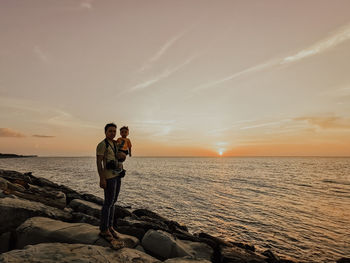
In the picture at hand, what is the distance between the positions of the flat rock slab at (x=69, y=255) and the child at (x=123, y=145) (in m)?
2.25

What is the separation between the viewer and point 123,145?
565cm

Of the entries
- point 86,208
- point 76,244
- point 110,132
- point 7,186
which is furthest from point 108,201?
point 7,186

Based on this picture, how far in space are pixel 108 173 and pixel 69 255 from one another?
1.93m

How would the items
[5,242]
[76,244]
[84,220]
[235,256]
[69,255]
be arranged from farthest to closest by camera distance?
[84,220] < [235,256] < [5,242] < [76,244] < [69,255]

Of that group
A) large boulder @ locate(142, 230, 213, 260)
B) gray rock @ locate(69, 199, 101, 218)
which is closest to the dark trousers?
large boulder @ locate(142, 230, 213, 260)

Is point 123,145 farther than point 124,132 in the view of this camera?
No

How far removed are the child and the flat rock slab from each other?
225 cm

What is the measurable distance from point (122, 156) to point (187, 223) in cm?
1097

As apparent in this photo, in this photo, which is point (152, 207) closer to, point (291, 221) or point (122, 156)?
point (291, 221)

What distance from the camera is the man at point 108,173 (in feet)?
16.6

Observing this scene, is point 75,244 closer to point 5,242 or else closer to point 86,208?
point 5,242

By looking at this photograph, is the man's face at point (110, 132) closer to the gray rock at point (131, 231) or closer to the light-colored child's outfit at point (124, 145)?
the light-colored child's outfit at point (124, 145)

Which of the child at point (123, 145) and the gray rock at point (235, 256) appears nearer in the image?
the child at point (123, 145)

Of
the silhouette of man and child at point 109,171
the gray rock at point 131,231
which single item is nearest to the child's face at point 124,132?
the silhouette of man and child at point 109,171
